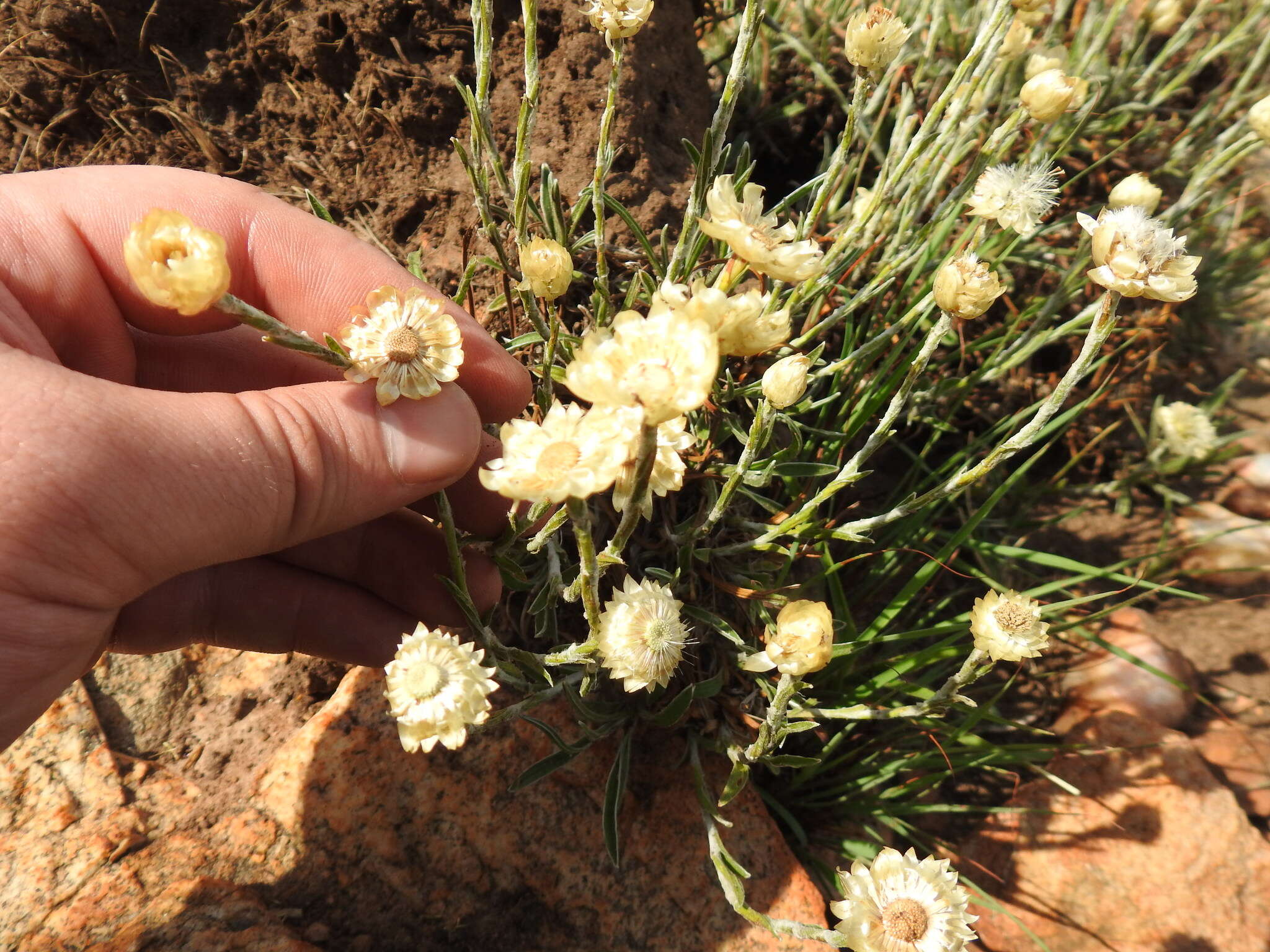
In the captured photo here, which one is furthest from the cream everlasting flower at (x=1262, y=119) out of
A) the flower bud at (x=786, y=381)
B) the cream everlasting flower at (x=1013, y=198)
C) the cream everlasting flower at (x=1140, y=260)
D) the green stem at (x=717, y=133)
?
the flower bud at (x=786, y=381)

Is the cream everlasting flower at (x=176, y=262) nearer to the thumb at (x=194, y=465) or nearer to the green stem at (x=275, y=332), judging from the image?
the green stem at (x=275, y=332)

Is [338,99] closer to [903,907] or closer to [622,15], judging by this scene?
[622,15]

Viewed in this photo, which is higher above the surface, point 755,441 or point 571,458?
point 571,458

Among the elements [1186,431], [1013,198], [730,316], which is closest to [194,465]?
[730,316]

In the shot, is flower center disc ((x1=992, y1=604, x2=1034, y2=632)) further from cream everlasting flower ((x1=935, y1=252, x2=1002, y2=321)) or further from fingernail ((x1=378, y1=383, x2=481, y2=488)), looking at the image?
fingernail ((x1=378, y1=383, x2=481, y2=488))

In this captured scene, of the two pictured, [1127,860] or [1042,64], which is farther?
[1127,860]

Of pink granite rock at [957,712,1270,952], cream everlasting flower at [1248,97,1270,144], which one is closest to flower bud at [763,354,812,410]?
pink granite rock at [957,712,1270,952]
